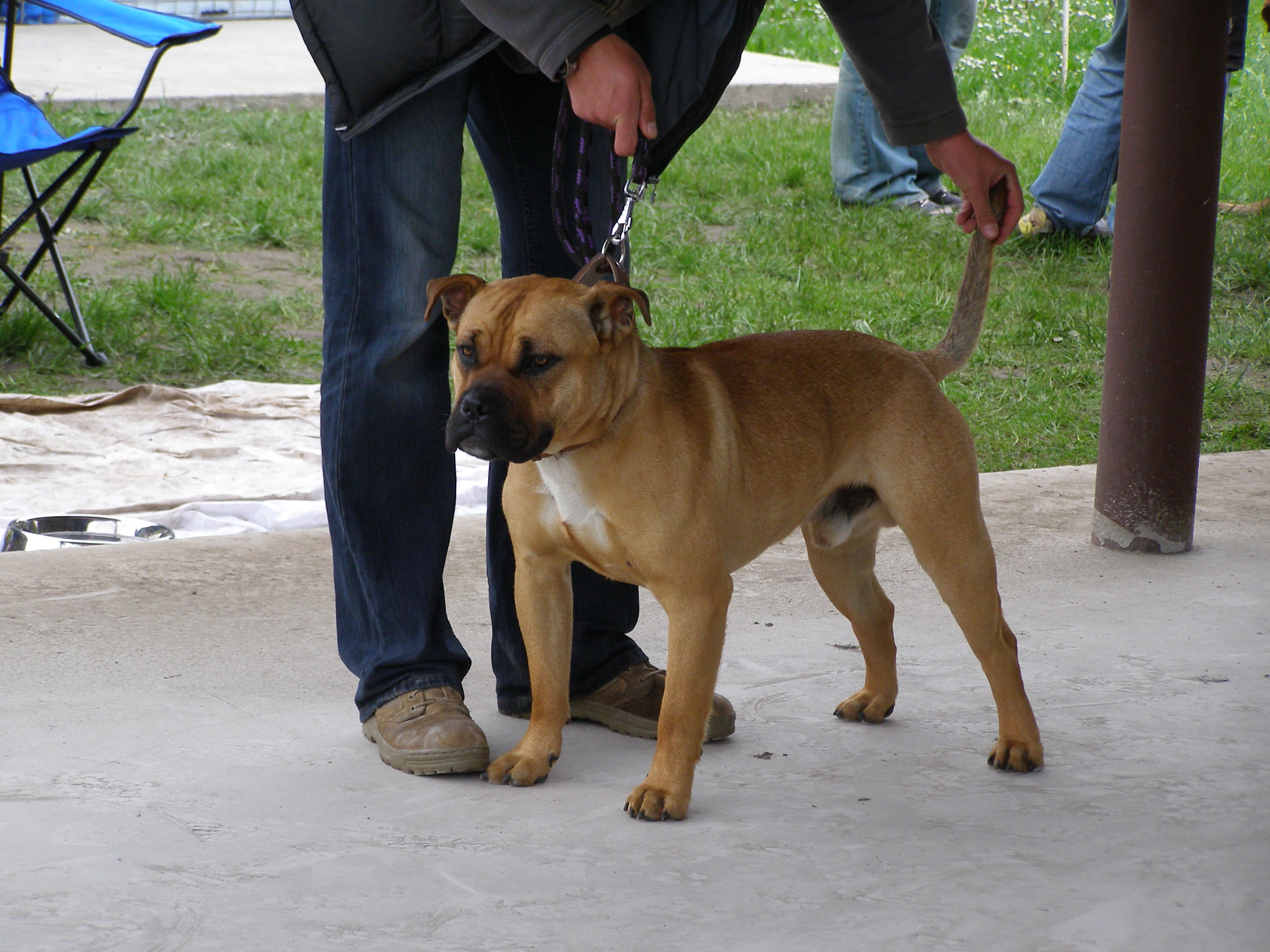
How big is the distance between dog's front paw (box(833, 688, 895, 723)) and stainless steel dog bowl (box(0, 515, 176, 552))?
2.11 m

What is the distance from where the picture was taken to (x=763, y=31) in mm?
14836

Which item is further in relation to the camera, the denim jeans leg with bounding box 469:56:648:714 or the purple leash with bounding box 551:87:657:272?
the denim jeans leg with bounding box 469:56:648:714

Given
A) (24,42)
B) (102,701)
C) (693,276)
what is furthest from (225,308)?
(24,42)

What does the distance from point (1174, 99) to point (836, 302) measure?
2.92 meters

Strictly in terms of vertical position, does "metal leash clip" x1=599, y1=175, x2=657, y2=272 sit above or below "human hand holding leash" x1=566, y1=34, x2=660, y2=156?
below

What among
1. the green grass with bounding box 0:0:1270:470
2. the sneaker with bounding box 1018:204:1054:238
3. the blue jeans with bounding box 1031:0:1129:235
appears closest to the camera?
the green grass with bounding box 0:0:1270:470

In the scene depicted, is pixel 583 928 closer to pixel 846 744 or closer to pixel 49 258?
pixel 846 744

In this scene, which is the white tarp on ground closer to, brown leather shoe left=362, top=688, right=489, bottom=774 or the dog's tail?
brown leather shoe left=362, top=688, right=489, bottom=774

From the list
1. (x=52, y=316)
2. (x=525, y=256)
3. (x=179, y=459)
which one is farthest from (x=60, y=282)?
(x=525, y=256)

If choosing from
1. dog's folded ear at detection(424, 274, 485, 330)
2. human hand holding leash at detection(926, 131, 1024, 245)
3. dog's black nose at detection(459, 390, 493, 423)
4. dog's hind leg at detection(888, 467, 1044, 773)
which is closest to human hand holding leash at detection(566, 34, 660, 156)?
dog's folded ear at detection(424, 274, 485, 330)

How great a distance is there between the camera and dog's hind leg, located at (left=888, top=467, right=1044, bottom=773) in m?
2.67

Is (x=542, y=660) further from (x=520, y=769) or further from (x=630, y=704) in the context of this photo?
(x=630, y=704)

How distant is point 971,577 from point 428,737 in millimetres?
1101

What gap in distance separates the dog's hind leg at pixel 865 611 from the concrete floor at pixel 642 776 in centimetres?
7
